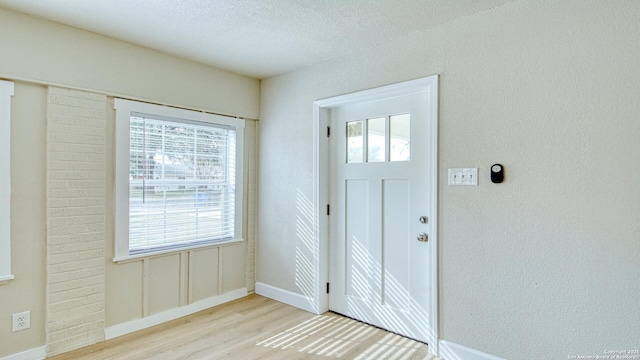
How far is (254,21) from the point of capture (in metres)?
2.45

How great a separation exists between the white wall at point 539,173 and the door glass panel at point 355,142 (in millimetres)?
604

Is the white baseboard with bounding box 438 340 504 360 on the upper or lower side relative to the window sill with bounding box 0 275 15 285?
lower

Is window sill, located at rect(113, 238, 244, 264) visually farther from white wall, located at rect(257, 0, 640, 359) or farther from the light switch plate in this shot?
the light switch plate

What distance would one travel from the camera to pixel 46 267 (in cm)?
247

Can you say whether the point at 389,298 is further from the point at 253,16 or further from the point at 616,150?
the point at 253,16

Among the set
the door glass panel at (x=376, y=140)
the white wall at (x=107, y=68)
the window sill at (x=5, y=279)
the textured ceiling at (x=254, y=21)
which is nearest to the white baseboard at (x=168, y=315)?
the window sill at (x=5, y=279)

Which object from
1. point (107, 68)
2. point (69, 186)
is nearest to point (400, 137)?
point (107, 68)

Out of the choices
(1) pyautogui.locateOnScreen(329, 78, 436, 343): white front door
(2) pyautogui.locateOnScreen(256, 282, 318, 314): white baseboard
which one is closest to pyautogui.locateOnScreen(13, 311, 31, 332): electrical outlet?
(2) pyautogui.locateOnScreen(256, 282, 318, 314): white baseboard

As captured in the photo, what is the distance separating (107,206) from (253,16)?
193cm

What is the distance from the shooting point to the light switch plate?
235cm

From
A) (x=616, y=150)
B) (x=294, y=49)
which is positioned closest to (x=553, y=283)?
(x=616, y=150)

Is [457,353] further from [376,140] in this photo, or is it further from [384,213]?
Answer: [376,140]

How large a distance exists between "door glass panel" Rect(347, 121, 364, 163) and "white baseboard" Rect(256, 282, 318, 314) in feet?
4.99

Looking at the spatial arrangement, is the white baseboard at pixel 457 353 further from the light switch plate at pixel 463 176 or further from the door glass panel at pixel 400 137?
the door glass panel at pixel 400 137
